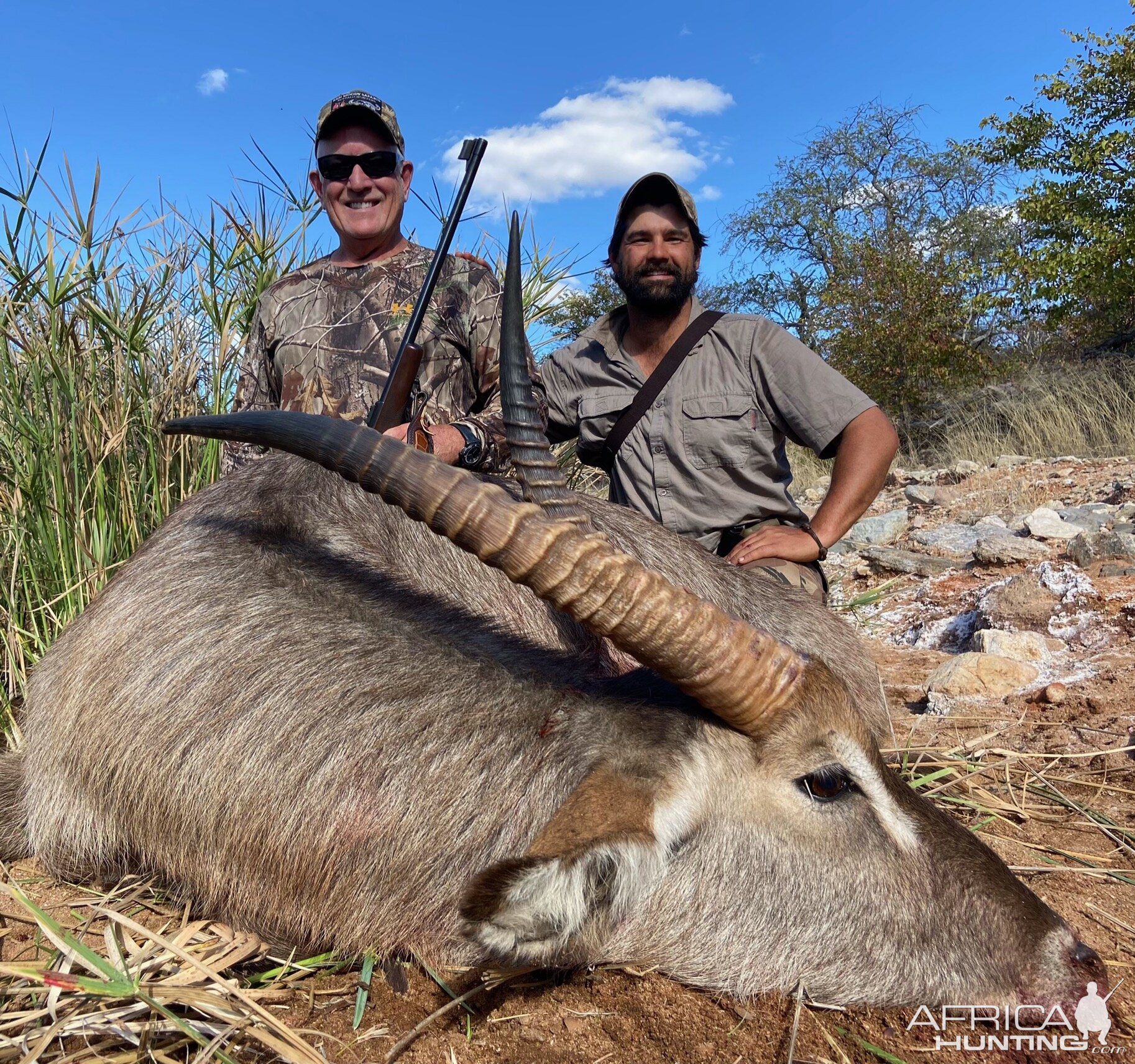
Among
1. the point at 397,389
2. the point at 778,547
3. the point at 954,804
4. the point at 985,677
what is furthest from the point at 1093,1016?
the point at 397,389

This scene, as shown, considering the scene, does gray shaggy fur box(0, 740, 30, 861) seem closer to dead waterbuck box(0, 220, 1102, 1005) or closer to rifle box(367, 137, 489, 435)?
dead waterbuck box(0, 220, 1102, 1005)

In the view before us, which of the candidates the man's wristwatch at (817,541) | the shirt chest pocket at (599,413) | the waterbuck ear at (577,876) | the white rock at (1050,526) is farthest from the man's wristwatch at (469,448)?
the white rock at (1050,526)

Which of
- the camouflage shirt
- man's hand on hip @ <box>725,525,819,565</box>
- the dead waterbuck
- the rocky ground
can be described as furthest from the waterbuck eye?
the camouflage shirt

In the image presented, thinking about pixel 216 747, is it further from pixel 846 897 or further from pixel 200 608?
pixel 846 897

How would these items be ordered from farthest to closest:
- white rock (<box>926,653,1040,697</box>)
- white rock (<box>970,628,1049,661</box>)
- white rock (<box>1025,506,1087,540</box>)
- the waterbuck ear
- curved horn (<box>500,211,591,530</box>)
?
white rock (<box>1025,506,1087,540</box>)
white rock (<box>970,628,1049,661</box>)
white rock (<box>926,653,1040,697</box>)
curved horn (<box>500,211,591,530</box>)
the waterbuck ear

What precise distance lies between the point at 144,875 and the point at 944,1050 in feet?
7.85

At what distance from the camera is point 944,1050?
2180 millimetres

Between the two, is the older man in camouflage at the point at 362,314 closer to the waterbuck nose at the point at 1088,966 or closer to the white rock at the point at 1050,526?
the waterbuck nose at the point at 1088,966

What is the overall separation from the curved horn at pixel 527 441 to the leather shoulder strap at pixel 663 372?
263 centimetres

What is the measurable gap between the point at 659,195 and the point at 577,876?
13.7ft

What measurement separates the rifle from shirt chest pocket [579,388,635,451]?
3.21 feet

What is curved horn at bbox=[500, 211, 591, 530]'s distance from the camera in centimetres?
226

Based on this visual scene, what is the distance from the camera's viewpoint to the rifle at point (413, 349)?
15.3ft

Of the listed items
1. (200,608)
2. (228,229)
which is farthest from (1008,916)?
(228,229)
